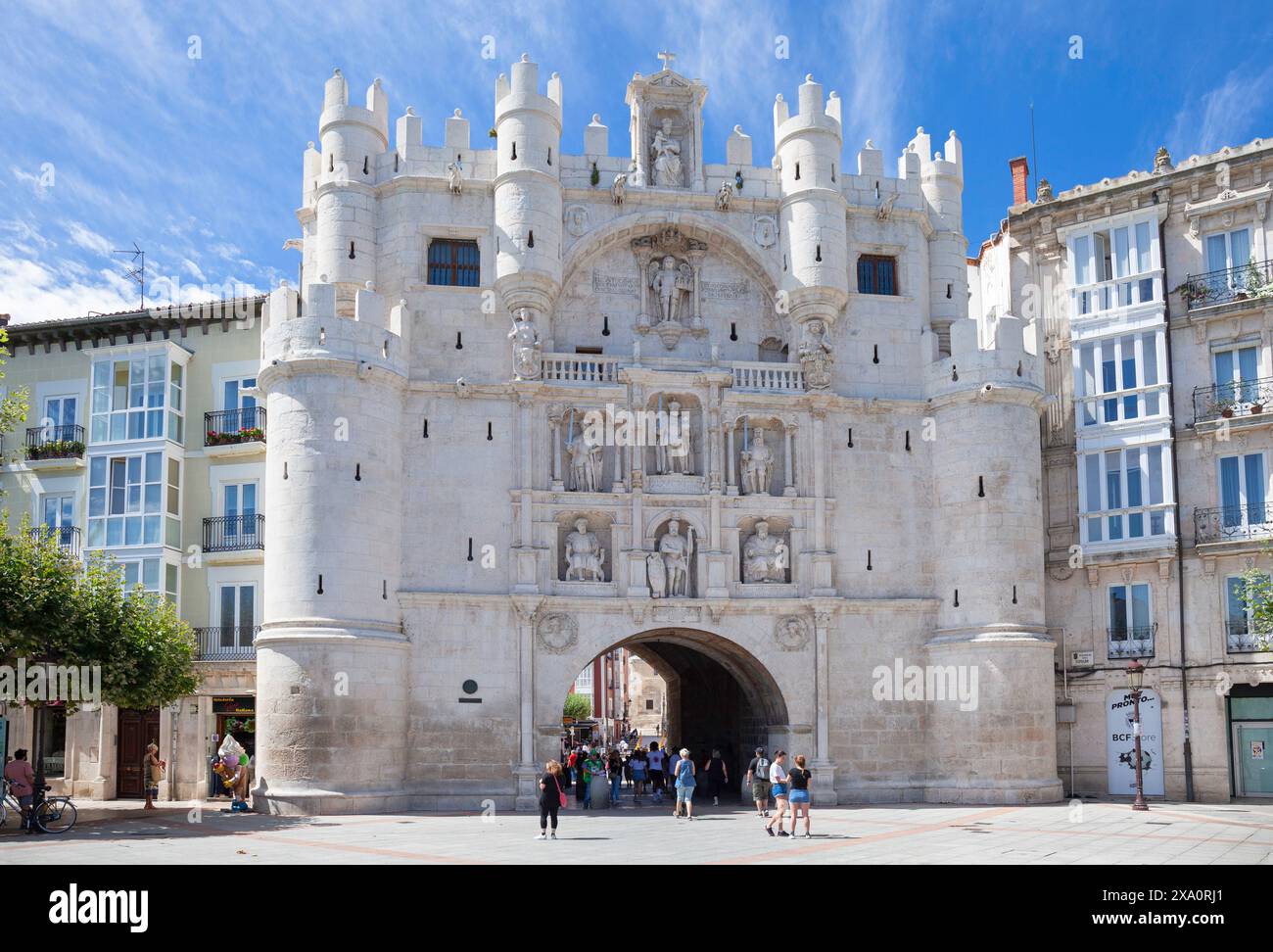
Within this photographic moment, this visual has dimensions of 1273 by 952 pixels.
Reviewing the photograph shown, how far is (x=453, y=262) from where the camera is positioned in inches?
1544

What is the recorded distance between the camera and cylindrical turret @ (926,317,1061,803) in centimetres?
3681

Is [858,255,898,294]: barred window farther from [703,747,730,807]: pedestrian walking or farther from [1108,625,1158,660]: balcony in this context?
[703,747,730,807]: pedestrian walking

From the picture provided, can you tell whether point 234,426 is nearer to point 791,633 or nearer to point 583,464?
point 583,464

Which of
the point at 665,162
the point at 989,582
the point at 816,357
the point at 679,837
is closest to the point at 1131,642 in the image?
the point at 989,582

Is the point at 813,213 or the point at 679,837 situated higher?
the point at 813,213

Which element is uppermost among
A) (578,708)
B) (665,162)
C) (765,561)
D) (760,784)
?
(665,162)

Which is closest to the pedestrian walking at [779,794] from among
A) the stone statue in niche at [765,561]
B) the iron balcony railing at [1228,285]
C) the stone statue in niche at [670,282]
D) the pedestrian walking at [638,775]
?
the stone statue in niche at [765,561]

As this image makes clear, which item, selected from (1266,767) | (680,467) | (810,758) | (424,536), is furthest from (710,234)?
(1266,767)

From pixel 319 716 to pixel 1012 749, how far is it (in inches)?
711

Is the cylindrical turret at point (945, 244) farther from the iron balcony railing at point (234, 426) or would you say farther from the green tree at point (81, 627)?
the green tree at point (81, 627)

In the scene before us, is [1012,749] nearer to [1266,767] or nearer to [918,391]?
[1266,767]

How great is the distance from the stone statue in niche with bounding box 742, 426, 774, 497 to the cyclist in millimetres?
19746

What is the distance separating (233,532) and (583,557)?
11.5 m

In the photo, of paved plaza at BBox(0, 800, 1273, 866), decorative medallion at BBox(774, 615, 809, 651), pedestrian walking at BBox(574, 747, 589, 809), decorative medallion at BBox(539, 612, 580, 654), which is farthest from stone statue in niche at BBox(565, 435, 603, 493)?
paved plaza at BBox(0, 800, 1273, 866)
